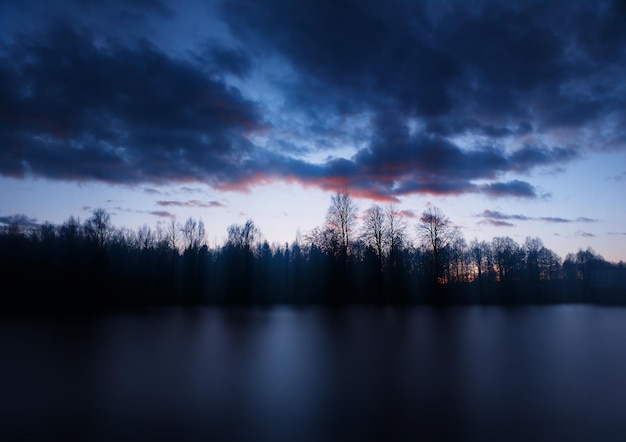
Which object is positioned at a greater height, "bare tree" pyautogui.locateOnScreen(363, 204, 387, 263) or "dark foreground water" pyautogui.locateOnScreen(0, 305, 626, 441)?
"bare tree" pyautogui.locateOnScreen(363, 204, 387, 263)

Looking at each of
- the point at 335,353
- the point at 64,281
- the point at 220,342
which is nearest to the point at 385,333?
the point at 335,353

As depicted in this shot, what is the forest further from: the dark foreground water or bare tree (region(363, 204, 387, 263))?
the dark foreground water

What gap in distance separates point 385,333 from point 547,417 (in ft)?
31.2

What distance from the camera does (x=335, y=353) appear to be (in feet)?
34.1

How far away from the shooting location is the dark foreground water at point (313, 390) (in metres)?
4.87

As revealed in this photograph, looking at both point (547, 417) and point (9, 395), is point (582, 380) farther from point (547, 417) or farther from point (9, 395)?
point (9, 395)

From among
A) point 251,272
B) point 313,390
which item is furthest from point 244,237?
point 313,390

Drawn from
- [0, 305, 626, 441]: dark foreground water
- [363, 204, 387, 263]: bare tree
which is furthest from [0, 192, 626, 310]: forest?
[0, 305, 626, 441]: dark foreground water

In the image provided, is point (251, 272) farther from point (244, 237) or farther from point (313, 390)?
point (313, 390)

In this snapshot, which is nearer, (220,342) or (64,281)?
(220,342)

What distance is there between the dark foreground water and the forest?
30.4m

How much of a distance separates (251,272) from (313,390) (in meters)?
45.8

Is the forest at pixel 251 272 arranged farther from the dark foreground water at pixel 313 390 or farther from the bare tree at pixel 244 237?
the dark foreground water at pixel 313 390

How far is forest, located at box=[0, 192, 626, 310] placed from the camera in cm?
4100
